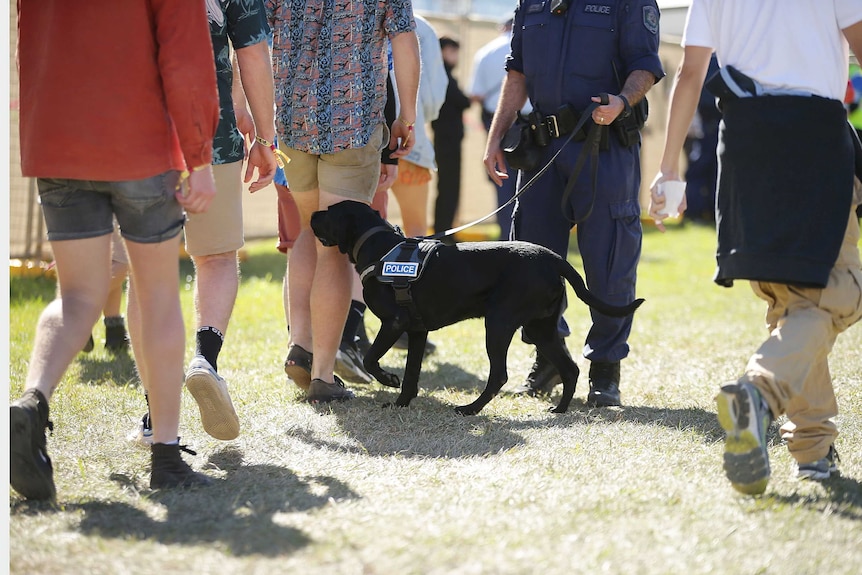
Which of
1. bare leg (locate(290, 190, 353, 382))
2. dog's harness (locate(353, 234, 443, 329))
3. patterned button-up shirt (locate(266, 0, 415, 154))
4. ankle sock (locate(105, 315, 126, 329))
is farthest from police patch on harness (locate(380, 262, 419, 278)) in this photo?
ankle sock (locate(105, 315, 126, 329))

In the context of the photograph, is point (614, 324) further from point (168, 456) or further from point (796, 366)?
point (168, 456)

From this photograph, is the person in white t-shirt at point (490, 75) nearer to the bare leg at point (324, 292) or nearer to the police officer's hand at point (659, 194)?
the bare leg at point (324, 292)

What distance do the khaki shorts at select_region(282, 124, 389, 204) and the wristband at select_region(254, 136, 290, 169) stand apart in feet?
0.27

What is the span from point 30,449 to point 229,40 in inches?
67.0

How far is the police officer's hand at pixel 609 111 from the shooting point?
411 cm

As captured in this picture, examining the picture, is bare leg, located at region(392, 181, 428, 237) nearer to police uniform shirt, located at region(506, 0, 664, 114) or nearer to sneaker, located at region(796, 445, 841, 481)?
police uniform shirt, located at region(506, 0, 664, 114)

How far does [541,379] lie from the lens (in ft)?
15.0

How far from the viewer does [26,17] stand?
112 inches

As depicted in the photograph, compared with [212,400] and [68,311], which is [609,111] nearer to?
[212,400]

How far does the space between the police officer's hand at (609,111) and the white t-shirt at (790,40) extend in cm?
105

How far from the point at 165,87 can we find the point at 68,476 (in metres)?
1.25

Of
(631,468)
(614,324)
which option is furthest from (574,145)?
(631,468)

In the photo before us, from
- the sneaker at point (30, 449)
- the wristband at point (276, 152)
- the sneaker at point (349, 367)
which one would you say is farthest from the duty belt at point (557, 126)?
the sneaker at point (30, 449)

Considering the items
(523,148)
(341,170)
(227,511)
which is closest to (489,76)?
(523,148)
